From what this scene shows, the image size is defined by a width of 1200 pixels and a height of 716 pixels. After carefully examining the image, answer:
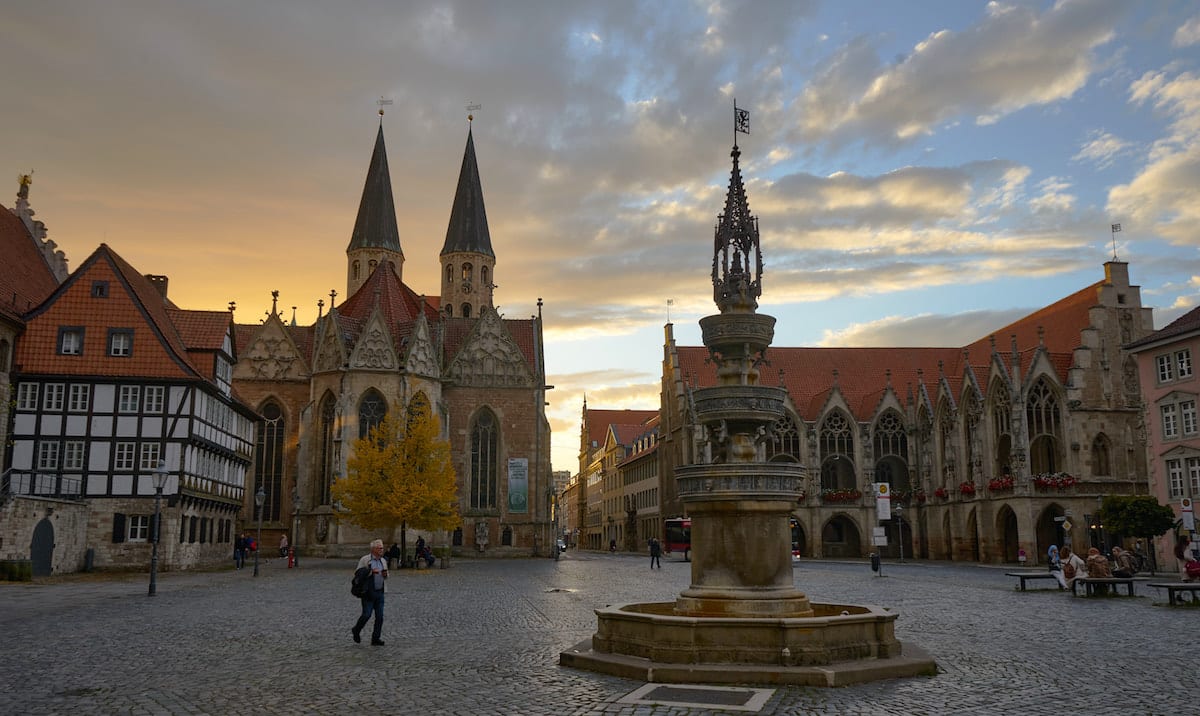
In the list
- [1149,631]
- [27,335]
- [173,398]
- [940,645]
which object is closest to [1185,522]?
[1149,631]

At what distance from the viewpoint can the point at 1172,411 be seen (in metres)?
39.1

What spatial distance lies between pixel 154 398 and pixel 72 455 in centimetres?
353

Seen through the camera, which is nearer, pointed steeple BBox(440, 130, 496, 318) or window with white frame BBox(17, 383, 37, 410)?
window with white frame BBox(17, 383, 37, 410)

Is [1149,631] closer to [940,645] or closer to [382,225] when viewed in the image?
[940,645]

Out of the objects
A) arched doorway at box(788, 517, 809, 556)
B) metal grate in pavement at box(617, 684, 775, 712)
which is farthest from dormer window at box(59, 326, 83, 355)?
arched doorway at box(788, 517, 809, 556)

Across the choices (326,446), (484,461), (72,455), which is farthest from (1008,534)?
(72,455)

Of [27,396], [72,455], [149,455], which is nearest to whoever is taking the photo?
[27,396]

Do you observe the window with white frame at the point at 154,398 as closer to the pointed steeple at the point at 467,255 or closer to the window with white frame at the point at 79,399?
the window with white frame at the point at 79,399

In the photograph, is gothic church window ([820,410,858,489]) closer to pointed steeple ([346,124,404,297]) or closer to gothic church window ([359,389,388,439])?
gothic church window ([359,389,388,439])

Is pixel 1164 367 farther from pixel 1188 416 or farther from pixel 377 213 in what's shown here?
pixel 377 213

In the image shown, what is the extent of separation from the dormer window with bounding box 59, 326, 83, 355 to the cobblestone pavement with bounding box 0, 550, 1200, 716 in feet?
45.2

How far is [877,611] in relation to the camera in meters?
13.1

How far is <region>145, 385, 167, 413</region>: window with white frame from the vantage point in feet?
123

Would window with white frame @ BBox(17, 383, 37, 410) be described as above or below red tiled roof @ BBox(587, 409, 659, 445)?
below
